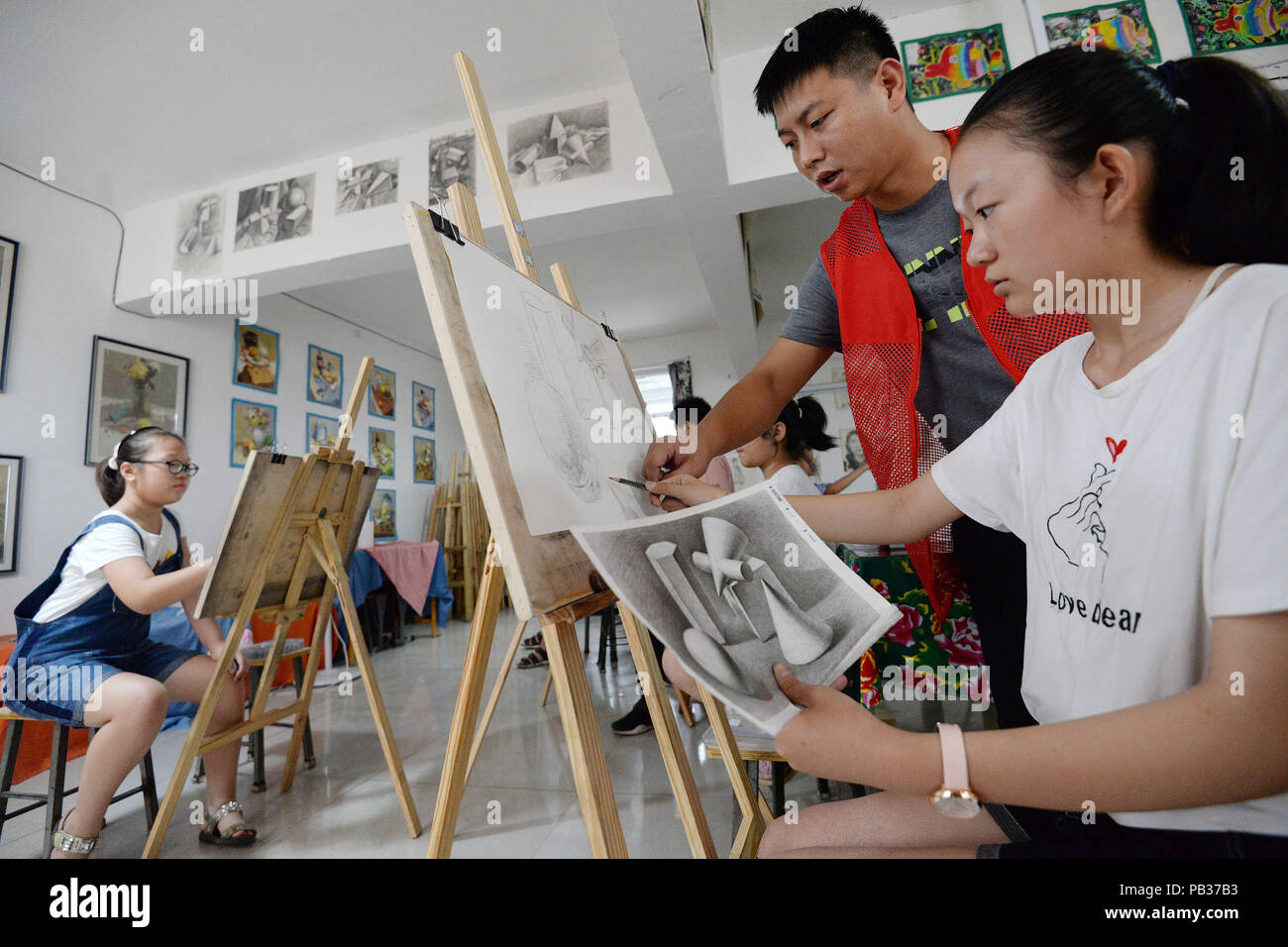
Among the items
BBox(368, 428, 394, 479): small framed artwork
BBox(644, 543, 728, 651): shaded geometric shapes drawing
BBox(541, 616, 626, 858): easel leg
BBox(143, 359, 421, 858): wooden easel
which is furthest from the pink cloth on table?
BBox(644, 543, 728, 651): shaded geometric shapes drawing

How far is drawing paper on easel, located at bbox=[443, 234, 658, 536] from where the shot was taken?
88cm

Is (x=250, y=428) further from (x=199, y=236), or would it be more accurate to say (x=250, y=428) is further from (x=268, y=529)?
(x=268, y=529)

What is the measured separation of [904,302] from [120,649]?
7.67 ft

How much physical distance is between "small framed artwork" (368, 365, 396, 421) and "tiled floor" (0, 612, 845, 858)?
3219 millimetres

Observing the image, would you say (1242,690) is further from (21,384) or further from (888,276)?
(21,384)

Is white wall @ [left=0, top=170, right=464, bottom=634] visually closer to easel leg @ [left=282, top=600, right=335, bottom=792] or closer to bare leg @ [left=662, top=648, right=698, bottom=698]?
easel leg @ [left=282, top=600, right=335, bottom=792]

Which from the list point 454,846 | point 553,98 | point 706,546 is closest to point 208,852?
point 454,846

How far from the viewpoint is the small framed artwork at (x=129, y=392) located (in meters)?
3.38

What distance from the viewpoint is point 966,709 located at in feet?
8.54

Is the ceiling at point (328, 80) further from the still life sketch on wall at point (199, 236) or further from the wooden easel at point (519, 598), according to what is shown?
the wooden easel at point (519, 598)

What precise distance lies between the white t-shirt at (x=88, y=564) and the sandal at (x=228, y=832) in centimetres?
74

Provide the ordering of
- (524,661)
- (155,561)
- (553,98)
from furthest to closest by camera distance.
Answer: (524,661) → (553,98) → (155,561)

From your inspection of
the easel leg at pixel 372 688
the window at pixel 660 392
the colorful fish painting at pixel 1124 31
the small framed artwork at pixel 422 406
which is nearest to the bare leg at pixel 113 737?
the easel leg at pixel 372 688

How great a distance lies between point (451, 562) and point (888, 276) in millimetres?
5774
